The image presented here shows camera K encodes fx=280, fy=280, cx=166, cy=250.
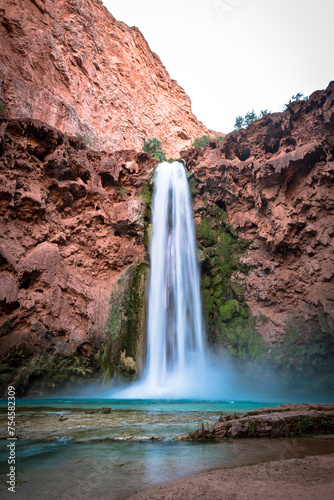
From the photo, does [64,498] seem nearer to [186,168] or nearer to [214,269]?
[214,269]

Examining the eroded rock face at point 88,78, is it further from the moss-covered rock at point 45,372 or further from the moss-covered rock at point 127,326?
the moss-covered rock at point 45,372

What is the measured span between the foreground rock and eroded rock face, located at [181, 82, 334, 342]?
11540 mm

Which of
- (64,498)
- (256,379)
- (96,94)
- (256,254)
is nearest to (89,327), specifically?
(256,379)

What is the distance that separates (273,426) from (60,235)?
14.2m

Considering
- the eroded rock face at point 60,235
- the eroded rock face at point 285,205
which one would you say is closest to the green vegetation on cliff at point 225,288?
the eroded rock face at point 285,205

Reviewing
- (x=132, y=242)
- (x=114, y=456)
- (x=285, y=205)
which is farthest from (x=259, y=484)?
(x=285, y=205)

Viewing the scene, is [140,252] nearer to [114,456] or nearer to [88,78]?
[114,456]

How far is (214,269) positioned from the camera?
58.7ft

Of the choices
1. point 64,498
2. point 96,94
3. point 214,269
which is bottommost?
point 64,498

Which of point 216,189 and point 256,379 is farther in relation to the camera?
point 216,189

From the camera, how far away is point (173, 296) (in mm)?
15602

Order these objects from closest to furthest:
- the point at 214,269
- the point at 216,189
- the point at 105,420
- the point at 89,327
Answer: the point at 105,420 → the point at 89,327 → the point at 214,269 → the point at 216,189

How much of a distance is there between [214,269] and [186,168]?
7.98 metres

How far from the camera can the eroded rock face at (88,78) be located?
22.0 m
